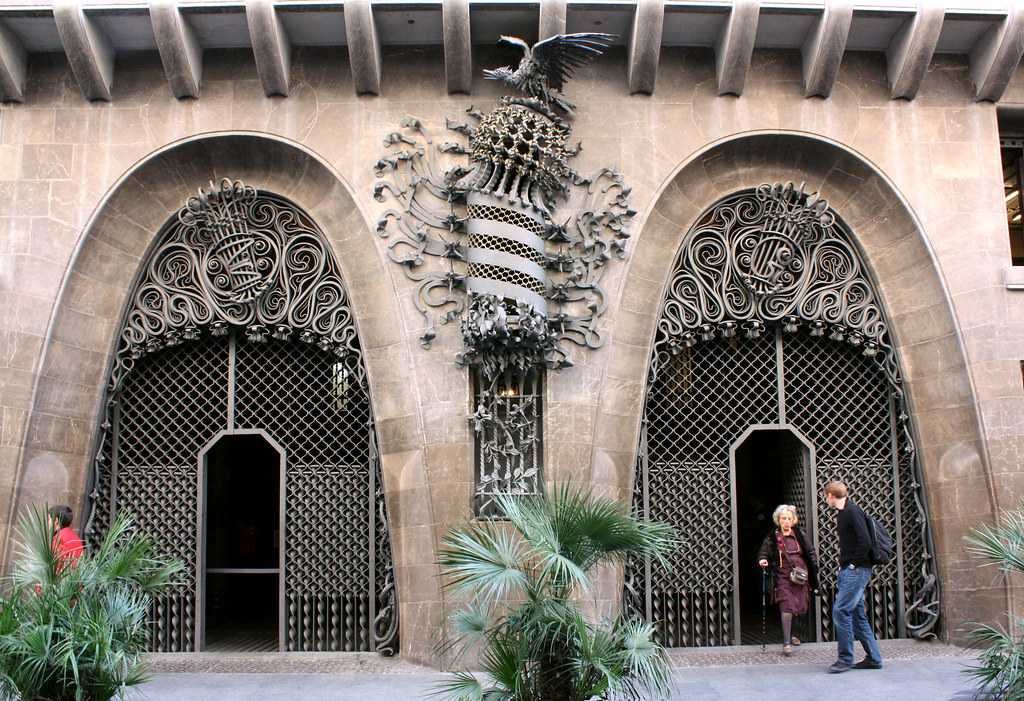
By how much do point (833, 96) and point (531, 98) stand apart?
11.9 ft

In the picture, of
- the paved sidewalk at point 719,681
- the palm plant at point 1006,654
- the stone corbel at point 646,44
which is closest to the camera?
the palm plant at point 1006,654

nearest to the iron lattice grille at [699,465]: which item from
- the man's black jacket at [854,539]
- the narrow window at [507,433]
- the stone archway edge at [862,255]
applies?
the stone archway edge at [862,255]

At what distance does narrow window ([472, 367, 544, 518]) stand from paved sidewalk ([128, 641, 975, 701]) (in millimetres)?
2046

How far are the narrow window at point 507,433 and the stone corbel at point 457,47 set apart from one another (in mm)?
3314

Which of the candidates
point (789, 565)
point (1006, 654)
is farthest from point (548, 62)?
point (1006, 654)

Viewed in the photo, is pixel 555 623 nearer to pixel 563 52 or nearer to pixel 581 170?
pixel 581 170

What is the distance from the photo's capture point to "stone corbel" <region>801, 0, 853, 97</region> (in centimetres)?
1046

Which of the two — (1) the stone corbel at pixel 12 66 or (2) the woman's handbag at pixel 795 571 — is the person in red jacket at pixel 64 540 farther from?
(2) the woman's handbag at pixel 795 571

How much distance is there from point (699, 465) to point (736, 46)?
15.9ft

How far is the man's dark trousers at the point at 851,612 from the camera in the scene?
28.6ft

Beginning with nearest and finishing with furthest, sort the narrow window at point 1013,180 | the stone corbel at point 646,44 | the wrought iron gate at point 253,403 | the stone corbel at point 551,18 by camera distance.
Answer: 1. the stone corbel at point 551,18
2. the stone corbel at point 646,44
3. the wrought iron gate at point 253,403
4. the narrow window at point 1013,180

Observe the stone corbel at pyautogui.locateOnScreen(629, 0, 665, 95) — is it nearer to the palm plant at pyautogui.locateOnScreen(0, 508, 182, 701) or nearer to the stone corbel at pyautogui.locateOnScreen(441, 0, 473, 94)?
the stone corbel at pyautogui.locateOnScreen(441, 0, 473, 94)

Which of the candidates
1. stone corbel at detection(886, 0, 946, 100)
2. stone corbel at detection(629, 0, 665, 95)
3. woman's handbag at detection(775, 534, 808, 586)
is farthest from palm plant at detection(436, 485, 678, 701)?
stone corbel at detection(886, 0, 946, 100)

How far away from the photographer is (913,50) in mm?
10680
